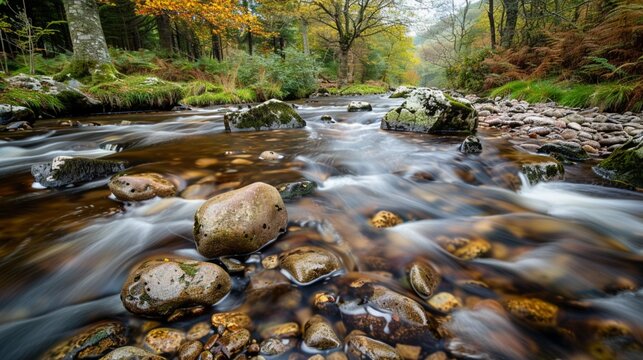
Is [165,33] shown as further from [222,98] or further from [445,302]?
[445,302]

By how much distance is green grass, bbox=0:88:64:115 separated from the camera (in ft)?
19.9

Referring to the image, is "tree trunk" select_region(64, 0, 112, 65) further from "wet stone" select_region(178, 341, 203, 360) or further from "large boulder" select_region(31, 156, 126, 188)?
"wet stone" select_region(178, 341, 203, 360)

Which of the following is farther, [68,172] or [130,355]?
[68,172]

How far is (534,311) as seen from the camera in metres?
1.48

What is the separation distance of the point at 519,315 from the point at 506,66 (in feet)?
38.5

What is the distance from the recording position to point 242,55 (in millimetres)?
13484

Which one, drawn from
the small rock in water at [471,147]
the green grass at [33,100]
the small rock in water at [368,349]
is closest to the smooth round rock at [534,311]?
the small rock in water at [368,349]

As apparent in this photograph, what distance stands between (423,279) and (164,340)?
132 cm

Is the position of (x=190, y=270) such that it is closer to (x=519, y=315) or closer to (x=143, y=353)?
(x=143, y=353)

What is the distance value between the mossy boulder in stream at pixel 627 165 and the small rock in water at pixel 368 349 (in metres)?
3.33

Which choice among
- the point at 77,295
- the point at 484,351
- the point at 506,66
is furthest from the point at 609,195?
the point at 506,66

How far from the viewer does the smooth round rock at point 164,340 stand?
125 cm

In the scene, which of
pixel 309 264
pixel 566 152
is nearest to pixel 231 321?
pixel 309 264

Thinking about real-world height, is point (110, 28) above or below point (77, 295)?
above
